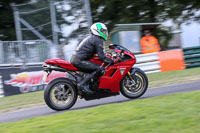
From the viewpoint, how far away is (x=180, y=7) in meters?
18.8

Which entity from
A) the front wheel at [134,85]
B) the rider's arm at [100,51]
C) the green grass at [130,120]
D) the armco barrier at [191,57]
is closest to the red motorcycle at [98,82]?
the front wheel at [134,85]

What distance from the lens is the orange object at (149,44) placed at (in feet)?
43.1

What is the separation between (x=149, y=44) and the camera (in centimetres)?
1335

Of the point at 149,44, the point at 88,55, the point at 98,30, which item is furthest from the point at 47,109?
the point at 149,44

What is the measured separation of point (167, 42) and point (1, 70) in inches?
488

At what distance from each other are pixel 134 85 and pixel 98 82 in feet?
2.73

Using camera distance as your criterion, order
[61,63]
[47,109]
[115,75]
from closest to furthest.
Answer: [61,63], [115,75], [47,109]

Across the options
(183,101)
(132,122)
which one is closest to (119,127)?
(132,122)

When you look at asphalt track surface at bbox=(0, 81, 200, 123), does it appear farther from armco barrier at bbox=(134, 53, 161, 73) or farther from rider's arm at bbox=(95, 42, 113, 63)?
armco barrier at bbox=(134, 53, 161, 73)

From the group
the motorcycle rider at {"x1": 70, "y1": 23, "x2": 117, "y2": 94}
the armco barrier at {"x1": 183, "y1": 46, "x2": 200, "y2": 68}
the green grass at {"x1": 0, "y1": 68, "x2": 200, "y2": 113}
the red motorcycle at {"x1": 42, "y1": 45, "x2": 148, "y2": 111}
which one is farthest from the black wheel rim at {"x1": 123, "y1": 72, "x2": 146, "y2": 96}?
the armco barrier at {"x1": 183, "y1": 46, "x2": 200, "y2": 68}

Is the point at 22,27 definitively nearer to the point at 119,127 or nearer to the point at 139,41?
the point at 139,41

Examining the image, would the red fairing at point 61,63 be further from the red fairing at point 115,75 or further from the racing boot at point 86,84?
the red fairing at point 115,75

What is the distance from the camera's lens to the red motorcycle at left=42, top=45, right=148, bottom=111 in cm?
591

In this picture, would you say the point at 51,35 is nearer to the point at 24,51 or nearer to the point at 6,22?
the point at 24,51
